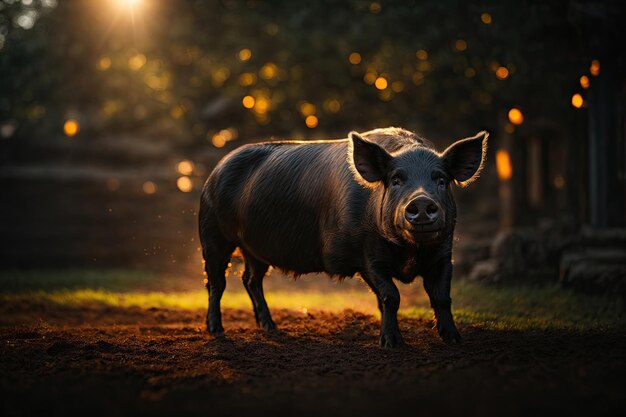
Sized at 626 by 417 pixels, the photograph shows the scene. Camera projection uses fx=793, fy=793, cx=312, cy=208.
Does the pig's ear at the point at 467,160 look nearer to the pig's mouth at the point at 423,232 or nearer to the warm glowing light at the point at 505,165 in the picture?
the pig's mouth at the point at 423,232

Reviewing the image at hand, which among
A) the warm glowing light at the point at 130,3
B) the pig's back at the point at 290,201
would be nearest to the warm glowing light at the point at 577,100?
the pig's back at the point at 290,201

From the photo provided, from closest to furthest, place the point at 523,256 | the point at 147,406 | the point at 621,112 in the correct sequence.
A: the point at 147,406 → the point at 523,256 → the point at 621,112

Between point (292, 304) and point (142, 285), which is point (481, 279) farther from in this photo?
point (142, 285)

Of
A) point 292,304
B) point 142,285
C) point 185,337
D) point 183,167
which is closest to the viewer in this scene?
point 185,337

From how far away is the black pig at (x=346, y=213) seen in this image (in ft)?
19.3

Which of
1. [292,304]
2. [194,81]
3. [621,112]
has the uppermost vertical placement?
[194,81]

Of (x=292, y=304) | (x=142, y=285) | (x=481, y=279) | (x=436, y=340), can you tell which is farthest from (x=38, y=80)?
(x=436, y=340)

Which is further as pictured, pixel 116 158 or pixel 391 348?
pixel 116 158

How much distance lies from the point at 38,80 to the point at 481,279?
9.87 meters

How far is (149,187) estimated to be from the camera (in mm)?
25953

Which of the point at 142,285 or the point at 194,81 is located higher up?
the point at 194,81

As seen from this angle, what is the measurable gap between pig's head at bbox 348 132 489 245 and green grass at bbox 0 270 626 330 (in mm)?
1612

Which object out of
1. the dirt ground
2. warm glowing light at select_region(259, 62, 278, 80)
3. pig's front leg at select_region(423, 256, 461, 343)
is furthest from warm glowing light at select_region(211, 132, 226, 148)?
pig's front leg at select_region(423, 256, 461, 343)

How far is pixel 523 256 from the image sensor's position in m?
11.1
